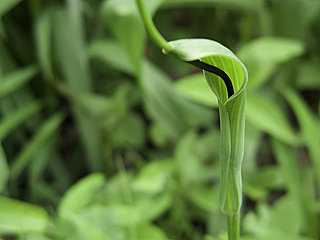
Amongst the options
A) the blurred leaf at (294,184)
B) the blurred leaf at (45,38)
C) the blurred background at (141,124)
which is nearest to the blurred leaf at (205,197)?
the blurred background at (141,124)

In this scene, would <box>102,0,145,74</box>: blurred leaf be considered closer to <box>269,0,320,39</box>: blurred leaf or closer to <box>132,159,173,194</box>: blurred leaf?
<box>132,159,173,194</box>: blurred leaf

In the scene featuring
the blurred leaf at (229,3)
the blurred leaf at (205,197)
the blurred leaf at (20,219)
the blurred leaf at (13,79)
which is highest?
the blurred leaf at (229,3)

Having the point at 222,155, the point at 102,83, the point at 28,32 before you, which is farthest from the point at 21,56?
the point at 222,155

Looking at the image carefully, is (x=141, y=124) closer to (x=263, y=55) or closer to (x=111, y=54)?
(x=111, y=54)

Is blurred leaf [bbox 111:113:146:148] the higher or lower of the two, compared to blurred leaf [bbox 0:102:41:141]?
lower

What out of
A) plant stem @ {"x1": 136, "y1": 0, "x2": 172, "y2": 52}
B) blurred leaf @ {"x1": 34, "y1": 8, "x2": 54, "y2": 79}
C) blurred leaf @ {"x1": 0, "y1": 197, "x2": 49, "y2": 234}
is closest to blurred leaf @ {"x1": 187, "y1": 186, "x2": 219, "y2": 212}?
blurred leaf @ {"x1": 0, "y1": 197, "x2": 49, "y2": 234}

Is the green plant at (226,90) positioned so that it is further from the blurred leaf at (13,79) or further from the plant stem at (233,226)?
the blurred leaf at (13,79)

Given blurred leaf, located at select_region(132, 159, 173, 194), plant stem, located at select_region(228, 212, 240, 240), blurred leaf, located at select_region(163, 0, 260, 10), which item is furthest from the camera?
blurred leaf, located at select_region(163, 0, 260, 10)
